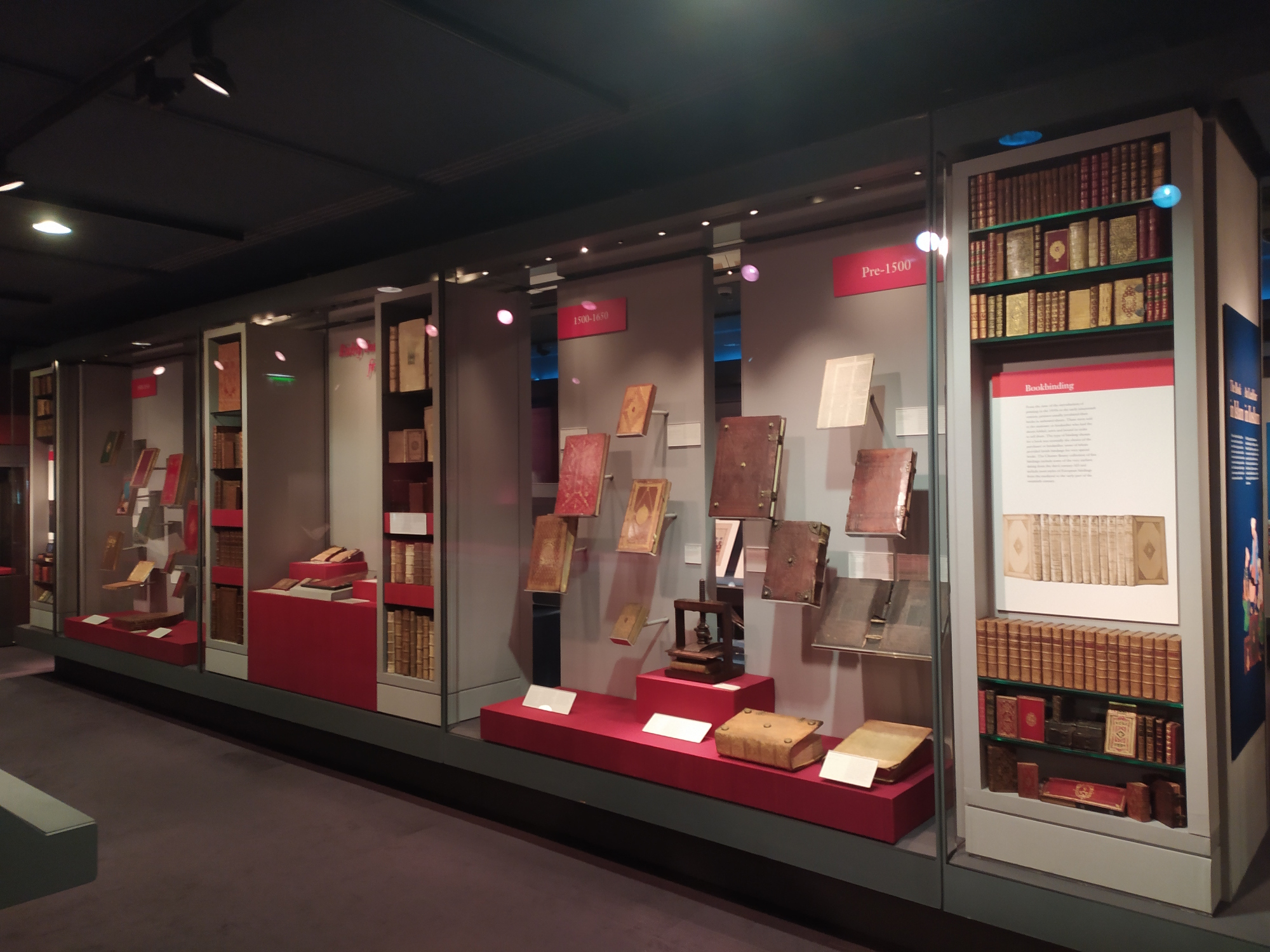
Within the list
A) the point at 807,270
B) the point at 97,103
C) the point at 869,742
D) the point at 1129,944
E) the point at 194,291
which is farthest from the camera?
the point at 194,291

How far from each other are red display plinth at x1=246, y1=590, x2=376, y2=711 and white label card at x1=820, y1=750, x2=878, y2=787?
9.58ft

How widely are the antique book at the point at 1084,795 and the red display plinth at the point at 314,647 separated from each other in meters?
3.67

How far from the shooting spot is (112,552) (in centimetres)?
807

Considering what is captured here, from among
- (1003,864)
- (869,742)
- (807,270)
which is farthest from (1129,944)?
(807,270)

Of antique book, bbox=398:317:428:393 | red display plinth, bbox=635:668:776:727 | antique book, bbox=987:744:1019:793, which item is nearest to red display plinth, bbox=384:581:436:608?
antique book, bbox=398:317:428:393

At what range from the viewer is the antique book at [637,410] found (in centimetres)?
434

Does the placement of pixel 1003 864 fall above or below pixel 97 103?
below

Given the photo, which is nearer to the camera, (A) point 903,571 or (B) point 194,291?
(A) point 903,571

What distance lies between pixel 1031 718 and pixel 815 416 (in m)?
1.57

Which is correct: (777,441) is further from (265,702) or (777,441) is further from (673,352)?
(265,702)

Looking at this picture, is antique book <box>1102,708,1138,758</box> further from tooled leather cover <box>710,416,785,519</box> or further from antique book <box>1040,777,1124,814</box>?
tooled leather cover <box>710,416,785,519</box>

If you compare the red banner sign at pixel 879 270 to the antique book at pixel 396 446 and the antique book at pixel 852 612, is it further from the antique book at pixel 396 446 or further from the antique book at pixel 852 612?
the antique book at pixel 396 446

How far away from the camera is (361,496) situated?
6.24m

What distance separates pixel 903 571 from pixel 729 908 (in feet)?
4.92
